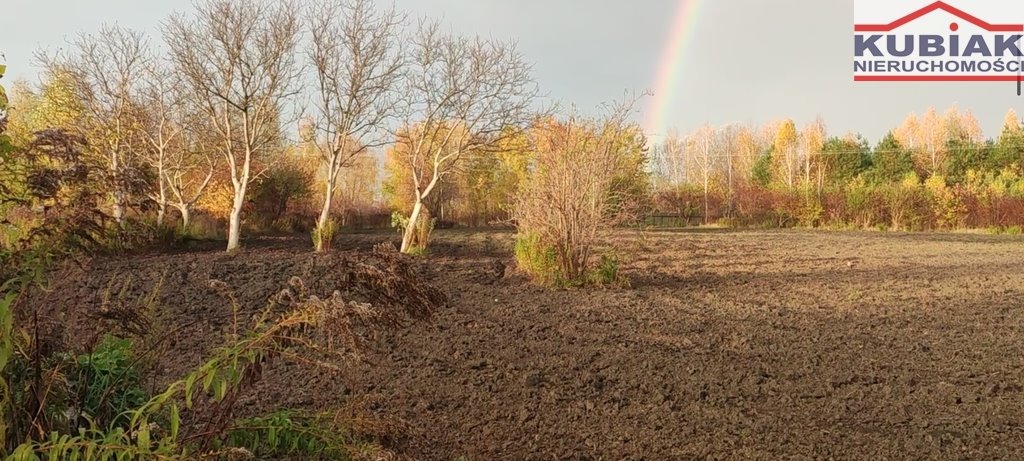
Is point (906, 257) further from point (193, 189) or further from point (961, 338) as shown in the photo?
point (193, 189)

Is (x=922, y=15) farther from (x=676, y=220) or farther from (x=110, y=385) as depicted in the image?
(x=110, y=385)

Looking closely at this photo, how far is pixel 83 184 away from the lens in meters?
1.63

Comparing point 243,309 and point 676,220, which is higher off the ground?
point 676,220

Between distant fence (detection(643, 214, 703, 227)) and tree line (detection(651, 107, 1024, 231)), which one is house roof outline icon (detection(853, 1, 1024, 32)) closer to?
tree line (detection(651, 107, 1024, 231))

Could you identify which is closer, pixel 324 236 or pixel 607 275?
pixel 607 275

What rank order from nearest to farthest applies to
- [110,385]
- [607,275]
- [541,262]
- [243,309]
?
[110,385] < [243,309] < [607,275] < [541,262]

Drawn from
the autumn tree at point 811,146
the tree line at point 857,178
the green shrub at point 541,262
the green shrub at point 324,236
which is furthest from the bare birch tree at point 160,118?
the autumn tree at point 811,146

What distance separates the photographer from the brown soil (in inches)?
107

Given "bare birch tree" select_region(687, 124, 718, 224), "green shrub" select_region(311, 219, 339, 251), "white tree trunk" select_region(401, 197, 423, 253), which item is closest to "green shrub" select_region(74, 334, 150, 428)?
"white tree trunk" select_region(401, 197, 423, 253)

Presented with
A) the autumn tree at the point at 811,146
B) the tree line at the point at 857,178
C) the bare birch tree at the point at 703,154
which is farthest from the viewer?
the bare birch tree at the point at 703,154

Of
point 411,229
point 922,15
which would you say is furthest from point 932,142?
point 411,229

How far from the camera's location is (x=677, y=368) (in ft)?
12.6

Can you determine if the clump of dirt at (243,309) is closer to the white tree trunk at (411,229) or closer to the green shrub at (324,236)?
the green shrub at (324,236)

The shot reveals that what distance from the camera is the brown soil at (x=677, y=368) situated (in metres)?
2.71
